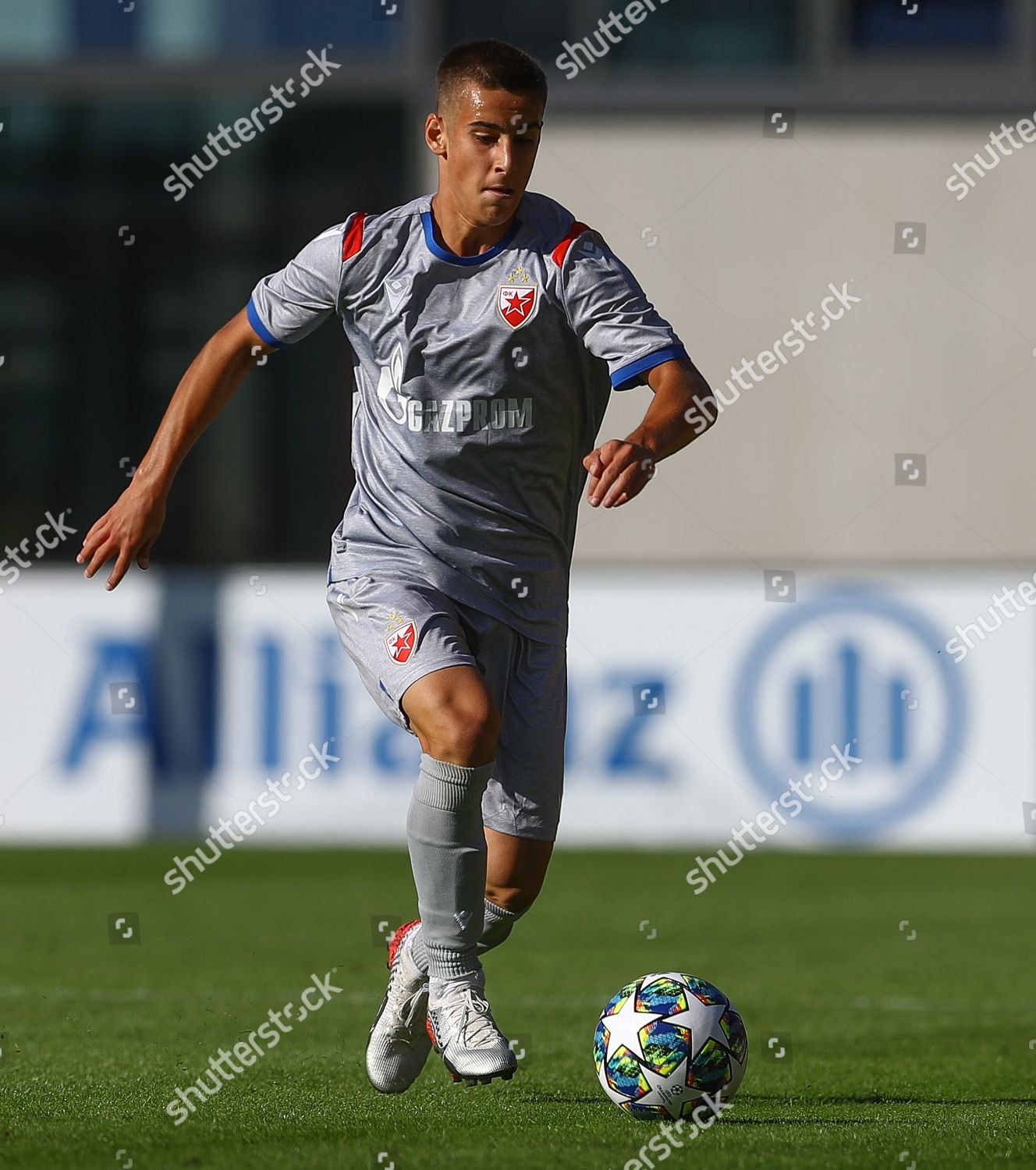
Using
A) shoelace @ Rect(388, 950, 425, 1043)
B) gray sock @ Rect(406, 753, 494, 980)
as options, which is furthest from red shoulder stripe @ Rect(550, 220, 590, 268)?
shoelace @ Rect(388, 950, 425, 1043)

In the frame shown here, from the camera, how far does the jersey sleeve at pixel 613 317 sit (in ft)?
14.7

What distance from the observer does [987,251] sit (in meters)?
15.0

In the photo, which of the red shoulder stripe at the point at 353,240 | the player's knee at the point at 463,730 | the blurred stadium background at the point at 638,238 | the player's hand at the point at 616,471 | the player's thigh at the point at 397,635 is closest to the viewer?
the player's hand at the point at 616,471

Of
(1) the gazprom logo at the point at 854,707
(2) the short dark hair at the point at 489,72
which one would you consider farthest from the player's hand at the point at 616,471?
(1) the gazprom logo at the point at 854,707

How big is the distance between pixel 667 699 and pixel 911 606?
1584 mm

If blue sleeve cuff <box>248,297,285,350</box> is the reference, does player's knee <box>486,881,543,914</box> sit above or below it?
below

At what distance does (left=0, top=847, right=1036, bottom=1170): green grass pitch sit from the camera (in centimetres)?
406

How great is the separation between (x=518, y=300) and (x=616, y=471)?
2.40 ft

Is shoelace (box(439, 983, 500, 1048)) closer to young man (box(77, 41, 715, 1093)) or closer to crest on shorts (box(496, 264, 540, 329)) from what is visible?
young man (box(77, 41, 715, 1093))

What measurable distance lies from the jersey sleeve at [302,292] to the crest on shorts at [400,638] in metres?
0.80

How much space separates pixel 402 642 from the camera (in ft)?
14.5

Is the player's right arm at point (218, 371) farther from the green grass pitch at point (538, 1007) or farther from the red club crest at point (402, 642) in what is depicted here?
the green grass pitch at point (538, 1007)

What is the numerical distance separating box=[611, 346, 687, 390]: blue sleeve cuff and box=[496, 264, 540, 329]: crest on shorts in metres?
0.26

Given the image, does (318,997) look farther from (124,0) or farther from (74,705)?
(124,0)
